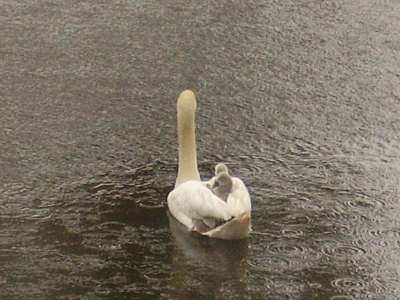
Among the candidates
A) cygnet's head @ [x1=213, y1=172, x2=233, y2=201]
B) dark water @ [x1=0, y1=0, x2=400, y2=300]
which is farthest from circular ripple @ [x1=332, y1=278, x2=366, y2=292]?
cygnet's head @ [x1=213, y1=172, x2=233, y2=201]

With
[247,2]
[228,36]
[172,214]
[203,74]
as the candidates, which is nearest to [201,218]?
[172,214]

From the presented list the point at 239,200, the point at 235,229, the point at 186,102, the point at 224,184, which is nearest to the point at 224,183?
the point at 224,184

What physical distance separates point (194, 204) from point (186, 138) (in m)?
0.74

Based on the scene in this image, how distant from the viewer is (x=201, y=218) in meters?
7.69

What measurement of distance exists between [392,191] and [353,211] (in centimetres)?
54

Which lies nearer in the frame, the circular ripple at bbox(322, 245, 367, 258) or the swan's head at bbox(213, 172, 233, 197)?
the circular ripple at bbox(322, 245, 367, 258)

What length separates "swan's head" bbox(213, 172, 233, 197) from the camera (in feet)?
25.3

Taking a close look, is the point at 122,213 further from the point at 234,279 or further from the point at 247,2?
the point at 247,2

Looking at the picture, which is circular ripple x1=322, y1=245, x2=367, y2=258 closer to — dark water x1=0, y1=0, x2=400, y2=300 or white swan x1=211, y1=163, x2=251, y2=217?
dark water x1=0, y1=0, x2=400, y2=300

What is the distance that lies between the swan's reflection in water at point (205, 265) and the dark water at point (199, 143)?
2 centimetres

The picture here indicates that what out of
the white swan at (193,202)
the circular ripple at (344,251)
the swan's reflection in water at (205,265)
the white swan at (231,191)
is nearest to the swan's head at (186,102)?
the white swan at (193,202)

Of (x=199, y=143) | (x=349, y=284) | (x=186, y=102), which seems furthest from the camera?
(x=199, y=143)

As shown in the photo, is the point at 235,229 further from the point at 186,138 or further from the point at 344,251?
the point at 186,138

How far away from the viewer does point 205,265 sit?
287 inches
